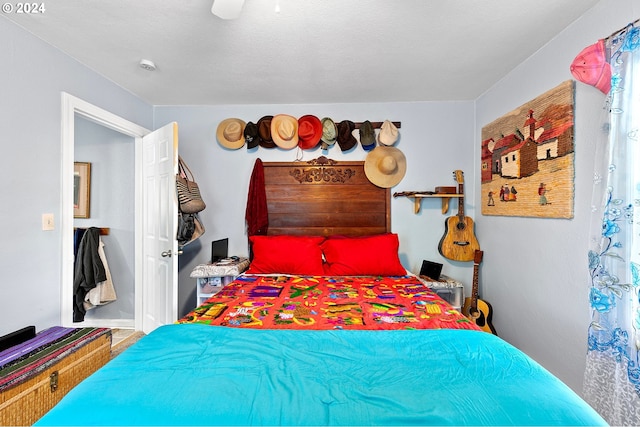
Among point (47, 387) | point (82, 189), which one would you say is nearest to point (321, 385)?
point (47, 387)

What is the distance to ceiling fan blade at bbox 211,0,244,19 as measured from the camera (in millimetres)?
1233

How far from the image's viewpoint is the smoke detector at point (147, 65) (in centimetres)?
218

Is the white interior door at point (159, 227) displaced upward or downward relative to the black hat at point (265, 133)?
downward

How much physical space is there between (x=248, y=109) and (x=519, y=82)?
252 centimetres

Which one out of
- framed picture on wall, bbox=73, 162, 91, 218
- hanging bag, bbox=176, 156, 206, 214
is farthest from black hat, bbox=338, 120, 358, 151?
framed picture on wall, bbox=73, 162, 91, 218

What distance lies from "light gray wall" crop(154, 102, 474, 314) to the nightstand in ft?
1.52

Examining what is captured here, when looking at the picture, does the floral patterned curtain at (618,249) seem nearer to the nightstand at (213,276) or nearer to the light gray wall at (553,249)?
the light gray wall at (553,249)

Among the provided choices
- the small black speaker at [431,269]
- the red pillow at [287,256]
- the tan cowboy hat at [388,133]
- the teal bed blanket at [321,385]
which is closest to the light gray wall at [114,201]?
the red pillow at [287,256]

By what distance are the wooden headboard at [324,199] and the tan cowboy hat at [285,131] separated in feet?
0.70

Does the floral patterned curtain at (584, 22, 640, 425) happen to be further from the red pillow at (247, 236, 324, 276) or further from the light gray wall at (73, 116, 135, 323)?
the light gray wall at (73, 116, 135, 323)

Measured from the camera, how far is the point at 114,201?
3191 mm

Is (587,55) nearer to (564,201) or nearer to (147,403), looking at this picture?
(564,201)

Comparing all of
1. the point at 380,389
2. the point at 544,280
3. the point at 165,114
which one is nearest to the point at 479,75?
the point at 544,280

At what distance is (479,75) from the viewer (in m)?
2.45
